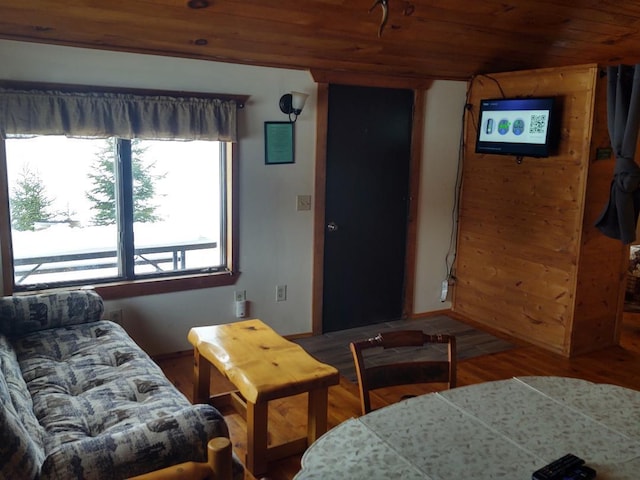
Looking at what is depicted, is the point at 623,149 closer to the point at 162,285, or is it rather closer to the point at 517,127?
the point at 517,127

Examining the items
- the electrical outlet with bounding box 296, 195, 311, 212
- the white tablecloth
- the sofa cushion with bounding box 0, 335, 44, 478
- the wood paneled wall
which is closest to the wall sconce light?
the electrical outlet with bounding box 296, 195, 311, 212

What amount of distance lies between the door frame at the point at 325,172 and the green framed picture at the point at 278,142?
0.23 metres

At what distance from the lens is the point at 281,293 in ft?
14.0

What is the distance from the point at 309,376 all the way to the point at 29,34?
2339mm

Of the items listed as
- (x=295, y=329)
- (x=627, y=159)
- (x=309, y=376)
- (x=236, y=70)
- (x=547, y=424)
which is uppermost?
(x=236, y=70)

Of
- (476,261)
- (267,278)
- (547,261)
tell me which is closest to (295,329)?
(267,278)

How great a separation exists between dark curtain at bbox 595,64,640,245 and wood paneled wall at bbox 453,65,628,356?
0.12 meters

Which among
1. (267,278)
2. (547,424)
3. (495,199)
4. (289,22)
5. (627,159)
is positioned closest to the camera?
(547,424)

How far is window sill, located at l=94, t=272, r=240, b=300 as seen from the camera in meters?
3.63

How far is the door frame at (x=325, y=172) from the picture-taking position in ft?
13.6

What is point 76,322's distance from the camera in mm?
3227

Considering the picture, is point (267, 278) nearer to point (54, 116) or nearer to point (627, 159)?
point (54, 116)

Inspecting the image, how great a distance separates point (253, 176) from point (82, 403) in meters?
2.03

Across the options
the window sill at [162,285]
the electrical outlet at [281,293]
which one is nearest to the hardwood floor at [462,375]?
the window sill at [162,285]
